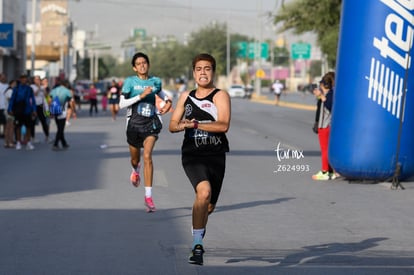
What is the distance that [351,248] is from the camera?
980cm

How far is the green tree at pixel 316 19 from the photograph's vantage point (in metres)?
43.2

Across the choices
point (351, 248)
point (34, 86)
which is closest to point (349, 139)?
point (351, 248)

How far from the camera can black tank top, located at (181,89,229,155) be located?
8.70m

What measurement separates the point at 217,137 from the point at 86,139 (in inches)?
798

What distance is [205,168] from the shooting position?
869 centimetres

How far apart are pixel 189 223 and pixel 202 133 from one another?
9.34 feet

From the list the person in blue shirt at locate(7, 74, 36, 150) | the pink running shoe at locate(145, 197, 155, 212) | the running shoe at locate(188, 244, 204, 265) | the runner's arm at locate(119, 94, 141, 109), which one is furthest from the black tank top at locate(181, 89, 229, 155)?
the person in blue shirt at locate(7, 74, 36, 150)

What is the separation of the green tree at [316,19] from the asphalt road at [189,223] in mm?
23745

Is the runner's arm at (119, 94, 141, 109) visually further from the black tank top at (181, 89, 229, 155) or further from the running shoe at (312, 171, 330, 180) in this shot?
the running shoe at (312, 171, 330, 180)

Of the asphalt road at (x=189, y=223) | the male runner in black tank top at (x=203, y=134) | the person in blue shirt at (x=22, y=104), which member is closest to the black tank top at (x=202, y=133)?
the male runner in black tank top at (x=203, y=134)

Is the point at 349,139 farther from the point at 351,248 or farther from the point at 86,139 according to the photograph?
the point at 86,139

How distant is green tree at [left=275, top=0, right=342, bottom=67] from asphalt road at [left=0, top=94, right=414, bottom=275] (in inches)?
935

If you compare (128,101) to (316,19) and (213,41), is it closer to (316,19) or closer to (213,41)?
(316,19)

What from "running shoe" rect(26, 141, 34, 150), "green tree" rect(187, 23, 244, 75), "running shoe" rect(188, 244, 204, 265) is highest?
"running shoe" rect(188, 244, 204, 265)
